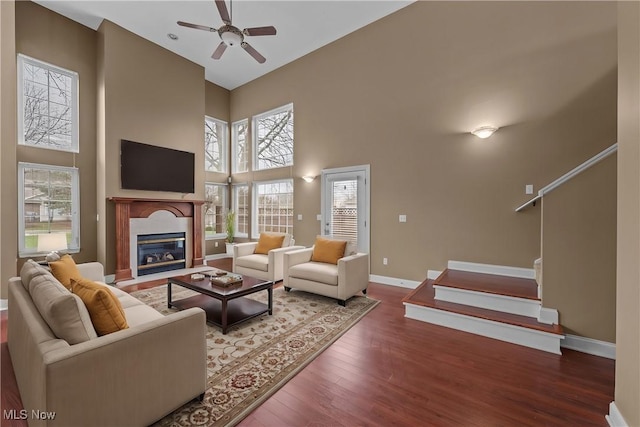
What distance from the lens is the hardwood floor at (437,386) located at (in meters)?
1.71

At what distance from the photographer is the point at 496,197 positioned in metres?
3.74

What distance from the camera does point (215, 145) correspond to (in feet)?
24.2

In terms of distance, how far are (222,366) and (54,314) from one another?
4.14 feet

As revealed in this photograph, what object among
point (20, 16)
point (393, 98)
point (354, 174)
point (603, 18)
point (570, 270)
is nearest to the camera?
point (570, 270)

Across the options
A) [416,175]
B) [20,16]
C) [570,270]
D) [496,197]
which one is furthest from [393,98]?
[20,16]

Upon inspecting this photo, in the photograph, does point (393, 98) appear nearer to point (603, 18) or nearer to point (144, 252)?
point (603, 18)

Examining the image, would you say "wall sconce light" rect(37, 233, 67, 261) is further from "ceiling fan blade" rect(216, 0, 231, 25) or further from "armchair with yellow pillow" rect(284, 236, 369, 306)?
"ceiling fan blade" rect(216, 0, 231, 25)

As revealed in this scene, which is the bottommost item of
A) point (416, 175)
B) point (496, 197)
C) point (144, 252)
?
point (144, 252)

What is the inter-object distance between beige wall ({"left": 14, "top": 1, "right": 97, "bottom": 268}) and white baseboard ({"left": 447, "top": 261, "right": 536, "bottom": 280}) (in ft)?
20.8

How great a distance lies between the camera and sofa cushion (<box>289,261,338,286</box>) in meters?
3.64

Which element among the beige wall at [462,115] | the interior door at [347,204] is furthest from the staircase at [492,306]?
the interior door at [347,204]

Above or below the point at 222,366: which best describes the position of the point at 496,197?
above

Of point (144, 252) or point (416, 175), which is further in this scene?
point (144, 252)

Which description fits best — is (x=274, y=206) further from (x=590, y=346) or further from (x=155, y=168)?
(x=590, y=346)
